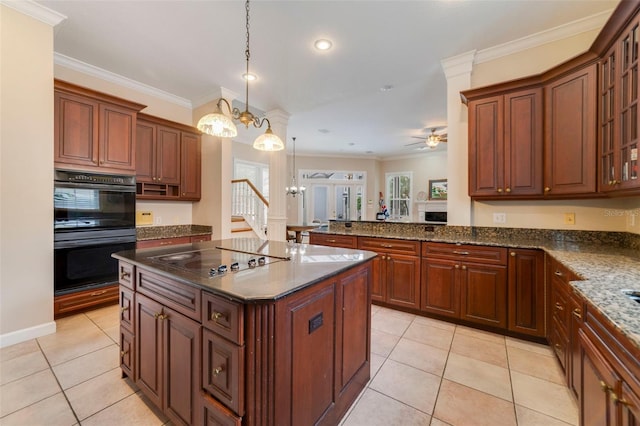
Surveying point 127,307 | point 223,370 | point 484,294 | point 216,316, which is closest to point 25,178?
point 127,307

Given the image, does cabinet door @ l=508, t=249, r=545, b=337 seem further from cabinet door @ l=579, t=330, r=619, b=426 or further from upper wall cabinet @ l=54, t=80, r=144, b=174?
upper wall cabinet @ l=54, t=80, r=144, b=174

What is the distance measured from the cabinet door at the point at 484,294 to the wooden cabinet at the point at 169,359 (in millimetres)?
2540

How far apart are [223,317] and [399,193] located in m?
8.55

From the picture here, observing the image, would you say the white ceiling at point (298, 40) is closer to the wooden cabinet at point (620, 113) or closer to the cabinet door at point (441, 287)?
the wooden cabinet at point (620, 113)

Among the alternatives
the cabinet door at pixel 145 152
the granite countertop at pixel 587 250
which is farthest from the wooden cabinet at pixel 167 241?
the granite countertop at pixel 587 250

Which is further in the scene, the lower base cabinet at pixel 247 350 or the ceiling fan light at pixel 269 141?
the ceiling fan light at pixel 269 141

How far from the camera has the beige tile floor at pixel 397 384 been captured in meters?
1.60

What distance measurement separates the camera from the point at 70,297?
2848 millimetres

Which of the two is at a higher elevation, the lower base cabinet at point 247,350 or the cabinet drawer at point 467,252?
the cabinet drawer at point 467,252

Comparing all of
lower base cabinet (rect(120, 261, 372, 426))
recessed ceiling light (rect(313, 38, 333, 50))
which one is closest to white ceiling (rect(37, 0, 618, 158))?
recessed ceiling light (rect(313, 38, 333, 50))

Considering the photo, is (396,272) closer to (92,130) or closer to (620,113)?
(620,113)

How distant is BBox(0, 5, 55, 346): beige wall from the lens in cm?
229

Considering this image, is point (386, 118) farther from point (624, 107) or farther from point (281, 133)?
point (624, 107)

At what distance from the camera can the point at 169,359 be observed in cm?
142
